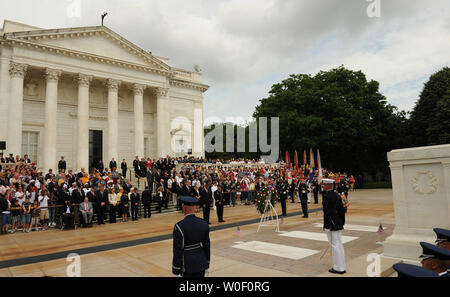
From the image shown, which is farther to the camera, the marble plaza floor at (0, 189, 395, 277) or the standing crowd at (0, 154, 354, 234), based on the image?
the standing crowd at (0, 154, 354, 234)

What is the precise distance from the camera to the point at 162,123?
3462 centimetres

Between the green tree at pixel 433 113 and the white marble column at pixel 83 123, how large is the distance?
133 ft

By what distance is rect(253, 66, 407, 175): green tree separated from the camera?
38.4m

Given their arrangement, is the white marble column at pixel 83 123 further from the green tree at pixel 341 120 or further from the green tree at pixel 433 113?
the green tree at pixel 433 113

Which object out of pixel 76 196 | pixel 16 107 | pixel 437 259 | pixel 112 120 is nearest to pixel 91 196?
pixel 76 196

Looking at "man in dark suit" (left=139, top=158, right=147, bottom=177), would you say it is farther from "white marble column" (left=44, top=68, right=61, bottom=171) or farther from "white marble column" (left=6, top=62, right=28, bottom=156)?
"white marble column" (left=6, top=62, right=28, bottom=156)

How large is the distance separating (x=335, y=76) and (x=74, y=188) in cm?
3863

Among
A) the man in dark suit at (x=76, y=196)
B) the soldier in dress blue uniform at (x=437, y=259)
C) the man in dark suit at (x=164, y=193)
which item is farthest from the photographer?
the man in dark suit at (x=164, y=193)

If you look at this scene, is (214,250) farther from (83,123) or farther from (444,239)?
(83,123)

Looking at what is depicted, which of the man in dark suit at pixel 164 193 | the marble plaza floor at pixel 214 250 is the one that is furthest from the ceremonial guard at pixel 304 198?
the man in dark suit at pixel 164 193

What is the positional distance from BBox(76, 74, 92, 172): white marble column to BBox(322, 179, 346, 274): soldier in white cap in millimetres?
26105

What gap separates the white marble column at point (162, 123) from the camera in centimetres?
3412

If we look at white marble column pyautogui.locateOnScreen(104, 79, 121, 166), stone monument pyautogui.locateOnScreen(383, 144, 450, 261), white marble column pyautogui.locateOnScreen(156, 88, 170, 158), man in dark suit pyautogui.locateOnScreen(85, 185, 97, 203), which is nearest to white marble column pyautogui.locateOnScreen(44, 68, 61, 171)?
white marble column pyautogui.locateOnScreen(104, 79, 121, 166)
